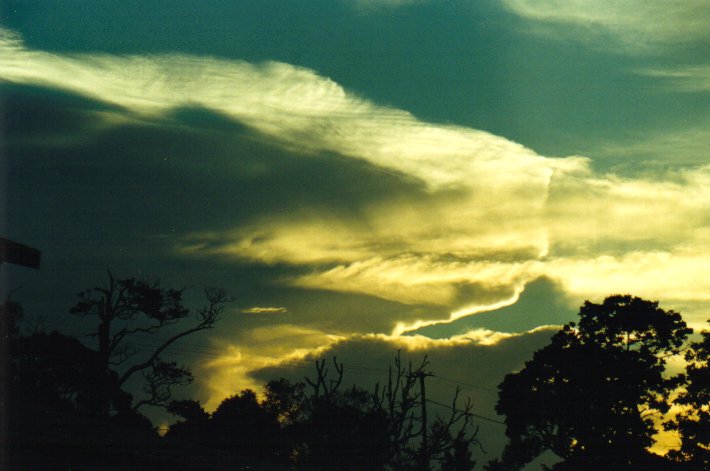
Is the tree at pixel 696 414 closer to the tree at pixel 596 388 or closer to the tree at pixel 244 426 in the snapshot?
the tree at pixel 596 388

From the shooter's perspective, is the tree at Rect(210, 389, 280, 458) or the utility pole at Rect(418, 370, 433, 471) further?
the tree at Rect(210, 389, 280, 458)

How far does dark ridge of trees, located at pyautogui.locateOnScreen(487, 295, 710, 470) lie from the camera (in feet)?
149

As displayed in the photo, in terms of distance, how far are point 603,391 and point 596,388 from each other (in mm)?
486

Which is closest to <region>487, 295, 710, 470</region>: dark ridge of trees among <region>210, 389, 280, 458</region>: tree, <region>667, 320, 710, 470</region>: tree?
<region>667, 320, 710, 470</region>: tree

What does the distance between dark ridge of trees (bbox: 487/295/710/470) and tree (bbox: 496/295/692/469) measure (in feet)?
0.21

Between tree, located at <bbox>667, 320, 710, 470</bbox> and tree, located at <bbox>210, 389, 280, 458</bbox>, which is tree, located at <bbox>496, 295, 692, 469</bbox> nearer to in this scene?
tree, located at <bbox>667, 320, 710, 470</bbox>

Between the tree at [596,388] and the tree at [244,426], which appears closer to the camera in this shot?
the tree at [596,388]

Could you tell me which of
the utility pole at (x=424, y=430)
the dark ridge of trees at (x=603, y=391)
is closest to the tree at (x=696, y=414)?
the dark ridge of trees at (x=603, y=391)

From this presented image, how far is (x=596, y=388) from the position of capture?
4712cm

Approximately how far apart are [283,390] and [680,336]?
111 feet

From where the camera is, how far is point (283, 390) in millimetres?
63094

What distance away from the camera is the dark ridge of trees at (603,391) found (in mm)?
45406

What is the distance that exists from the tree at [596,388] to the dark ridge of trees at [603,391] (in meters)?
0.06

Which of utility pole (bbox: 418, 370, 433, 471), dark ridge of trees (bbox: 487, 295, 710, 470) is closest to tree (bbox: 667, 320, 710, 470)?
dark ridge of trees (bbox: 487, 295, 710, 470)
